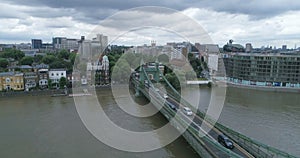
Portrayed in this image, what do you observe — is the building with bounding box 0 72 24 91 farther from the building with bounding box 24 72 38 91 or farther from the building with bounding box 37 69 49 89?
the building with bounding box 37 69 49 89

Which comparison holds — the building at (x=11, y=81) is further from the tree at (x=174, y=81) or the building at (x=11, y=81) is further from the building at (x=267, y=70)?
the building at (x=267, y=70)

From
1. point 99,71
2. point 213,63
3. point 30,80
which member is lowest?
point 30,80

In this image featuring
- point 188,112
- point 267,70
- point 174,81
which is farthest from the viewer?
point 267,70

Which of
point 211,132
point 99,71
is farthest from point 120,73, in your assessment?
point 211,132

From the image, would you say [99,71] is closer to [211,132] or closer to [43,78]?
[43,78]

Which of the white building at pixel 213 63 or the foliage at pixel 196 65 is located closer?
the white building at pixel 213 63

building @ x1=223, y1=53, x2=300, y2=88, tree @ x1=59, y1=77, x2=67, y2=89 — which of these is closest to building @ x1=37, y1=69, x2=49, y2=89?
tree @ x1=59, y1=77, x2=67, y2=89

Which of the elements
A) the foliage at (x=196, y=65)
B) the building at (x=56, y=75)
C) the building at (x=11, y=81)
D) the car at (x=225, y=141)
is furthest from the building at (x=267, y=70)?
the building at (x=11, y=81)
